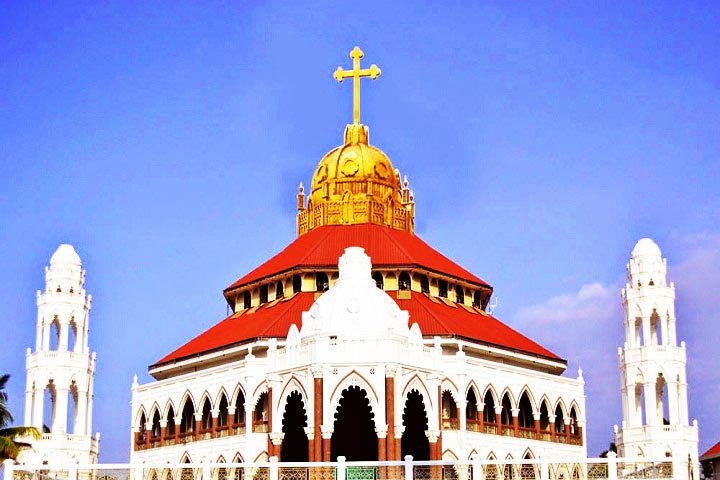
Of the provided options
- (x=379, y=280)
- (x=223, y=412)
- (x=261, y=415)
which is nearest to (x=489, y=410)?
(x=379, y=280)

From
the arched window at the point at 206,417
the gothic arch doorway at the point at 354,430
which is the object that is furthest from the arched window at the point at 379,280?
the gothic arch doorway at the point at 354,430

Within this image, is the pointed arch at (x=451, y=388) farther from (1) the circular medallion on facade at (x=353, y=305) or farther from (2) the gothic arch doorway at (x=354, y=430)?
(1) the circular medallion on facade at (x=353, y=305)

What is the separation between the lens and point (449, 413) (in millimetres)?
60000

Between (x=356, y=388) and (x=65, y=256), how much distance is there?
22120 mm

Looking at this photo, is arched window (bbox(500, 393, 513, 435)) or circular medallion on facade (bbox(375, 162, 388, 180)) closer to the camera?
arched window (bbox(500, 393, 513, 435))

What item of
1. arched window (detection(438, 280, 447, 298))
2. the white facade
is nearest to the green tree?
the white facade

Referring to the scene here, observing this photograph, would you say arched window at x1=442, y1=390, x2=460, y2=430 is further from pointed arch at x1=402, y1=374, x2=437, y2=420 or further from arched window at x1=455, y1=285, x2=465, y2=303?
arched window at x1=455, y1=285, x2=465, y2=303

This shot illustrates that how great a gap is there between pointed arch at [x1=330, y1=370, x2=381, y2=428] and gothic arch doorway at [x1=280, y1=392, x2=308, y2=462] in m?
5.20

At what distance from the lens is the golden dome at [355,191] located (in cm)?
7312

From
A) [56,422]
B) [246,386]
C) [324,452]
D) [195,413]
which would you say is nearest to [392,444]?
[324,452]

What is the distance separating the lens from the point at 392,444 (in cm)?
5059

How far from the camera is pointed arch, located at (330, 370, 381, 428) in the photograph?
5094 centimetres

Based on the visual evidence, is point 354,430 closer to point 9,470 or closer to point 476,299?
point 476,299

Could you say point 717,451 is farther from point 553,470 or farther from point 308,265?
point 308,265
